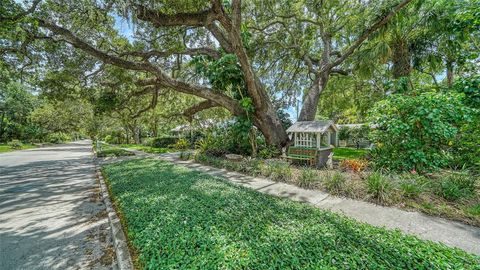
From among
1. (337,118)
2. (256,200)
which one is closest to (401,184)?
(256,200)

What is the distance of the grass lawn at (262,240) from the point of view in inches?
82.8

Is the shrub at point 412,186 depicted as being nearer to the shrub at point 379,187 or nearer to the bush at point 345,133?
the shrub at point 379,187

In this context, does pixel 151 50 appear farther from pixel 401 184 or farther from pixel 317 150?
pixel 401 184

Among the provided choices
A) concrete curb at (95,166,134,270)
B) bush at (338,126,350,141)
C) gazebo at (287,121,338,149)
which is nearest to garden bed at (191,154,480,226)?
gazebo at (287,121,338,149)

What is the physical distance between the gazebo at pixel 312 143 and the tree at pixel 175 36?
4.89 ft

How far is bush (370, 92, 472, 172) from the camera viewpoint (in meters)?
4.74

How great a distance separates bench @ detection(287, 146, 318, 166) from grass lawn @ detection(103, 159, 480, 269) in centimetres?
427

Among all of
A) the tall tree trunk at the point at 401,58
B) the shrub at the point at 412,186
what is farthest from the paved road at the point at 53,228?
the tall tree trunk at the point at 401,58

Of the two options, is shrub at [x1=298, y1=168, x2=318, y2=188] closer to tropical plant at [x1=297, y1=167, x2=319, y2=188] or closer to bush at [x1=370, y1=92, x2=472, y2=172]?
tropical plant at [x1=297, y1=167, x2=319, y2=188]

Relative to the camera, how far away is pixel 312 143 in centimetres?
799

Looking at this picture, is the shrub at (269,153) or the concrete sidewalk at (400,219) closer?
the concrete sidewalk at (400,219)

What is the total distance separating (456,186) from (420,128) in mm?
1653

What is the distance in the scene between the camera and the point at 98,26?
802cm

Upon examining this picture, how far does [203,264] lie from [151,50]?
9.68 m
